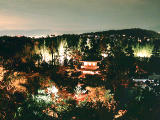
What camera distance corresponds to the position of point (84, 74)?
13695 millimetres

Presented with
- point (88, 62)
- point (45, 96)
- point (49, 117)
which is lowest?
point (49, 117)

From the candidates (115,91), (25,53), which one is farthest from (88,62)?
(25,53)

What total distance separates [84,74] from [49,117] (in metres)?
6.35

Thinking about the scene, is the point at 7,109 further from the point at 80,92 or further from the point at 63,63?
the point at 63,63

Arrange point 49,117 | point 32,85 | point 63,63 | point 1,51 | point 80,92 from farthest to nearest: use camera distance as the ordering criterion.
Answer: point 1,51, point 63,63, point 32,85, point 80,92, point 49,117

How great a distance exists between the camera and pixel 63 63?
20219 mm

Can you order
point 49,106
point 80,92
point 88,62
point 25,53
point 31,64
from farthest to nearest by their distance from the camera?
point 25,53, point 31,64, point 88,62, point 80,92, point 49,106

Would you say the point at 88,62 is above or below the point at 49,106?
above

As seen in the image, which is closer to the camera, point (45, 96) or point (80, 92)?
point (45, 96)

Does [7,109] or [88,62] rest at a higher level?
[88,62]

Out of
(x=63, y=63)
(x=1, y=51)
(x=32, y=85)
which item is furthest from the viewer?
(x=1, y=51)

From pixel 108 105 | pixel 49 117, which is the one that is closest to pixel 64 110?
pixel 49 117

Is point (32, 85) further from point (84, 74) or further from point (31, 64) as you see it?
point (31, 64)

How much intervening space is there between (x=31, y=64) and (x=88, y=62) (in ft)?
21.9
